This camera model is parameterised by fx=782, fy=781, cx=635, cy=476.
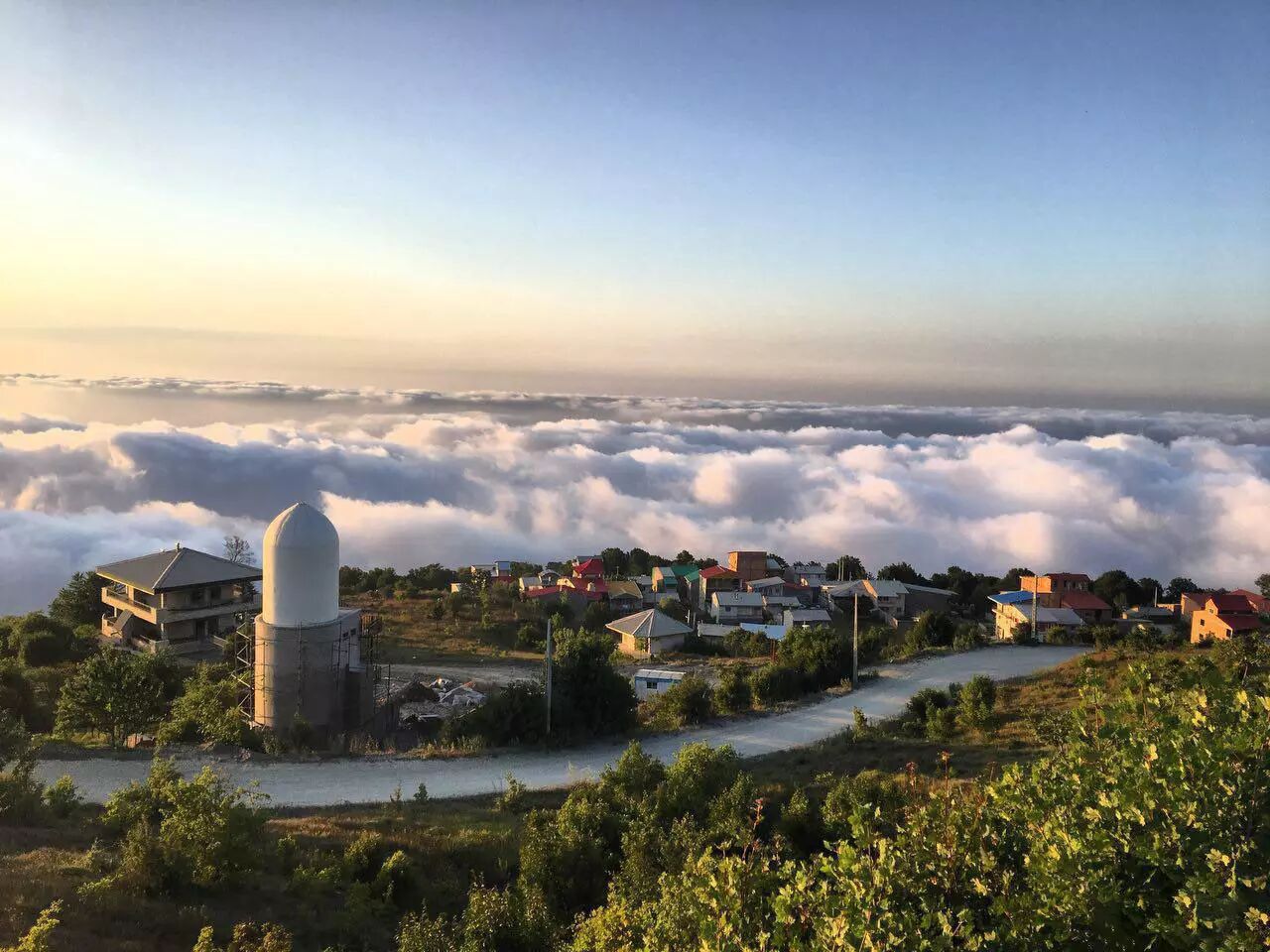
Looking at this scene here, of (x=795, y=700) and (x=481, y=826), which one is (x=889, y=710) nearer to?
(x=795, y=700)

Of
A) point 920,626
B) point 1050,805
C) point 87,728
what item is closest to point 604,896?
point 1050,805

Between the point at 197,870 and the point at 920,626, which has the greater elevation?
the point at 197,870

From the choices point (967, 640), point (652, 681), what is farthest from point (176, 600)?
→ point (967, 640)

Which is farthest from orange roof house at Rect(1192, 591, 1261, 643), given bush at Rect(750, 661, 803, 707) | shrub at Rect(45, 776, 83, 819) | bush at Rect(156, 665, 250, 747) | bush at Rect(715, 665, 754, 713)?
shrub at Rect(45, 776, 83, 819)

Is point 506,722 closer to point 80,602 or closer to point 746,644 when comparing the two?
point 746,644

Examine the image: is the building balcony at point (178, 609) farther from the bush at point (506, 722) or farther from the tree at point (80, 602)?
the bush at point (506, 722)

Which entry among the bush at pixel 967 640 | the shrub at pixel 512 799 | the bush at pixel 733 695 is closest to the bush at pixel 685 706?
the bush at pixel 733 695

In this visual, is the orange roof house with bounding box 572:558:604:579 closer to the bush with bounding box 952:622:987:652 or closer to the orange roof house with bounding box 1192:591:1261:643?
the bush with bounding box 952:622:987:652
